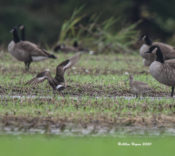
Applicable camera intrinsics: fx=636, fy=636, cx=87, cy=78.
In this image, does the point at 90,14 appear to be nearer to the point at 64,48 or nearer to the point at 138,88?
the point at 64,48

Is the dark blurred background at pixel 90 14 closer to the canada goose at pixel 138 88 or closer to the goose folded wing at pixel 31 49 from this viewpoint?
the goose folded wing at pixel 31 49

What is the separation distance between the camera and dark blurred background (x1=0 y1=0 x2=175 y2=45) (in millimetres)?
39931

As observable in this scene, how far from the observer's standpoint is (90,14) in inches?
1539

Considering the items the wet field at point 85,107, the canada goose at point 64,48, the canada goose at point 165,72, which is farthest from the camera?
the canada goose at point 64,48

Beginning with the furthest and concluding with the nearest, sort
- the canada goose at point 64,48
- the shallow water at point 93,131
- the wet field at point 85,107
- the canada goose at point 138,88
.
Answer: the canada goose at point 64,48 < the canada goose at point 138,88 < the wet field at point 85,107 < the shallow water at point 93,131

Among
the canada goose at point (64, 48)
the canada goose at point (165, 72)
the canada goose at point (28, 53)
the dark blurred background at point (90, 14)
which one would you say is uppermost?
the dark blurred background at point (90, 14)

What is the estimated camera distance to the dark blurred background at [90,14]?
131 ft

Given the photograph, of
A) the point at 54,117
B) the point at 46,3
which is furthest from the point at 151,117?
the point at 46,3

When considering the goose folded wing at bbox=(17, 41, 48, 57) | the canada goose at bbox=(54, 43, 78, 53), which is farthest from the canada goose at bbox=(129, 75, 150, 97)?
the canada goose at bbox=(54, 43, 78, 53)

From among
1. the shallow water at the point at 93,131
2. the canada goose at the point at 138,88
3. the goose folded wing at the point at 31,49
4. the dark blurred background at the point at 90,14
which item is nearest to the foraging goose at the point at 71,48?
the goose folded wing at the point at 31,49

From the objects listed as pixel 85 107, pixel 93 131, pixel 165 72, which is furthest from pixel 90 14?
pixel 93 131

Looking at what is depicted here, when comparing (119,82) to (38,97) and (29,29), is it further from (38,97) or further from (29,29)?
(29,29)

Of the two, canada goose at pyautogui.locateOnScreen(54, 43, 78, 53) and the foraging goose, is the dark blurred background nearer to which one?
the foraging goose

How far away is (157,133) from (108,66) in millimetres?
9944
